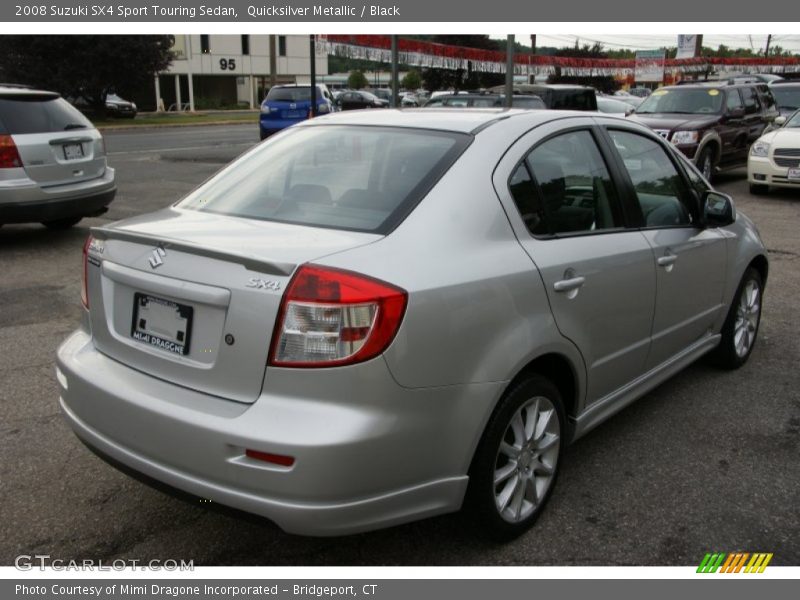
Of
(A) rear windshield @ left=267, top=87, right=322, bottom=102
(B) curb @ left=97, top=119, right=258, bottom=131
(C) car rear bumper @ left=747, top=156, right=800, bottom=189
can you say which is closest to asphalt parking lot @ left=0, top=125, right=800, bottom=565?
(C) car rear bumper @ left=747, top=156, right=800, bottom=189

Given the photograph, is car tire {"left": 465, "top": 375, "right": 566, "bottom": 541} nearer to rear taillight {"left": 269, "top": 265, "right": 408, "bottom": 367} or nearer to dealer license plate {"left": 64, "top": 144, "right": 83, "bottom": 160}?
rear taillight {"left": 269, "top": 265, "right": 408, "bottom": 367}

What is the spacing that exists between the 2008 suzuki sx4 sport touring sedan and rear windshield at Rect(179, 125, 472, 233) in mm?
12

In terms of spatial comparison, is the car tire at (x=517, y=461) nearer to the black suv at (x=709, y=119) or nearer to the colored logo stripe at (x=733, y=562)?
the colored logo stripe at (x=733, y=562)

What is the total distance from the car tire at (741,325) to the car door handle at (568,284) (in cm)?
201

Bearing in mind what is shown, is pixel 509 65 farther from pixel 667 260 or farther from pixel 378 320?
pixel 378 320

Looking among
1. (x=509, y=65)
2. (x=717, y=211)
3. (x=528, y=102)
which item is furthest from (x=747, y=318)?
(x=528, y=102)

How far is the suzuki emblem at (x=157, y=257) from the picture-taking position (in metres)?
2.63

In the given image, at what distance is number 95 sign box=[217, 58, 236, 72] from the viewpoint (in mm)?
60125

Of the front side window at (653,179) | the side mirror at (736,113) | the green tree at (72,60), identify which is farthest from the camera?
the green tree at (72,60)

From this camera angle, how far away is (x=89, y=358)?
290 cm

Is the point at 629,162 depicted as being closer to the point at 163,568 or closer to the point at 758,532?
the point at 758,532

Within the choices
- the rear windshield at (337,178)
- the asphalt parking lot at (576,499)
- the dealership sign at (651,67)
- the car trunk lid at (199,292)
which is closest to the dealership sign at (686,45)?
the dealership sign at (651,67)

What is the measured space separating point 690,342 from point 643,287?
2.92ft

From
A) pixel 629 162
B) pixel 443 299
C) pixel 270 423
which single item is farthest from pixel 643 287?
pixel 270 423
